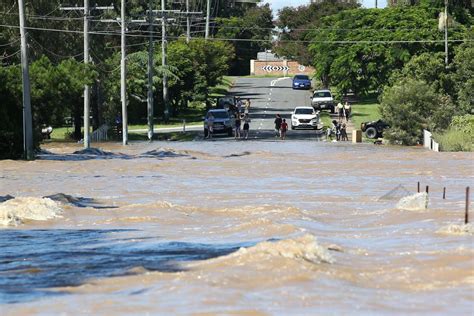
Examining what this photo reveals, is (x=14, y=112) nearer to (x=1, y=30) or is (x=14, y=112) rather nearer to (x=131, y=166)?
(x=131, y=166)

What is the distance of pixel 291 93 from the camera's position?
328 ft

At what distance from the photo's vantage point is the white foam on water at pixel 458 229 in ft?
65.4

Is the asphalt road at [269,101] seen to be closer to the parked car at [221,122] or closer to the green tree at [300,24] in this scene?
the parked car at [221,122]

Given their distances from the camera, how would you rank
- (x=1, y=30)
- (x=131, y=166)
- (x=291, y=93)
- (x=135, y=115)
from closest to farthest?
(x=131, y=166) < (x=1, y=30) < (x=135, y=115) < (x=291, y=93)

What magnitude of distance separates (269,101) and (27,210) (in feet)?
222

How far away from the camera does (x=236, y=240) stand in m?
20.1

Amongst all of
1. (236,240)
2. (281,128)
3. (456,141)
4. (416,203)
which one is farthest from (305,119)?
(236,240)

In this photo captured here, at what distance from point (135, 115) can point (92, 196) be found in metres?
47.1

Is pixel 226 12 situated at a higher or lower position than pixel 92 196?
higher

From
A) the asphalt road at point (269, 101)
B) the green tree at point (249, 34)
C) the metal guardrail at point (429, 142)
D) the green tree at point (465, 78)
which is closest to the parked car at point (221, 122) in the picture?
the asphalt road at point (269, 101)

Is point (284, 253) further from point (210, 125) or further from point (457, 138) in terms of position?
point (210, 125)

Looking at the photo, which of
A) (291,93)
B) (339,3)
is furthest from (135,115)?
(339,3)

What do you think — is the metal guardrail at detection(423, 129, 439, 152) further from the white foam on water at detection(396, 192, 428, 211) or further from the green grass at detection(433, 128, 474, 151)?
the white foam on water at detection(396, 192, 428, 211)

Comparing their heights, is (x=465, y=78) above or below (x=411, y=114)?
above
